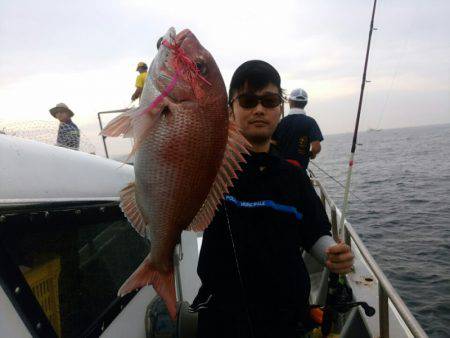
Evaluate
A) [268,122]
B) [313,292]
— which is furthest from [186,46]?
[313,292]

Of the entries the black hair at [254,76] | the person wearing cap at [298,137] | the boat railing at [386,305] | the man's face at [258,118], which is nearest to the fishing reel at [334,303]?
the boat railing at [386,305]

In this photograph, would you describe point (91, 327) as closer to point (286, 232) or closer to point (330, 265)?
point (286, 232)

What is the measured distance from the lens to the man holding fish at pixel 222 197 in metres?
1.50

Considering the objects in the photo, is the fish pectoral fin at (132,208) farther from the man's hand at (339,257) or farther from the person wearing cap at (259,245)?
the man's hand at (339,257)

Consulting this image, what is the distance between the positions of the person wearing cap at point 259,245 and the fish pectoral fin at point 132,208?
0.56 m

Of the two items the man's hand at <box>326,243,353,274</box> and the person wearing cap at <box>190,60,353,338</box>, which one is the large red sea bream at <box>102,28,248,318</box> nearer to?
the person wearing cap at <box>190,60,353,338</box>

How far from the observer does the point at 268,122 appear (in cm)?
217

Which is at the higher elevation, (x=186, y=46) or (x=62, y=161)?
(x=186, y=46)

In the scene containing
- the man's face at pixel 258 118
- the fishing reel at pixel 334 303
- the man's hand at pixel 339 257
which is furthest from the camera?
the fishing reel at pixel 334 303

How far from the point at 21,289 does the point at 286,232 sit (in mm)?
1354

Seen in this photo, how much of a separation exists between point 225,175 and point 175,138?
0.31 meters

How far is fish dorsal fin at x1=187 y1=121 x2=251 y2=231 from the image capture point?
1.64 metres

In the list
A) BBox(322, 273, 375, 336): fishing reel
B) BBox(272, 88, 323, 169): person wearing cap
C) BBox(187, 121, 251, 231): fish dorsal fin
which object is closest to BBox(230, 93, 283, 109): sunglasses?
BBox(187, 121, 251, 231): fish dorsal fin

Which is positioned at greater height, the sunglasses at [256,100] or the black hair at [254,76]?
the black hair at [254,76]
